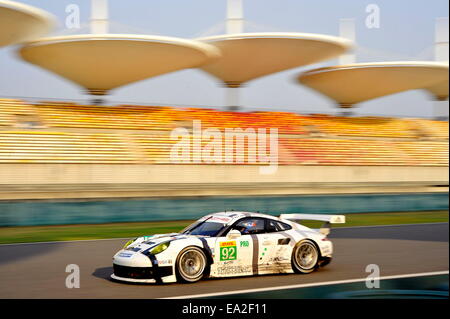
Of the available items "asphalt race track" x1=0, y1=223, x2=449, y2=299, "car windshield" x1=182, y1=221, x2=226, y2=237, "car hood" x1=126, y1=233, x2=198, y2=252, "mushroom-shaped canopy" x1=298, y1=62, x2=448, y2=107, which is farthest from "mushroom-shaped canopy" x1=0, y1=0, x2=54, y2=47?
"car hood" x1=126, y1=233, x2=198, y2=252

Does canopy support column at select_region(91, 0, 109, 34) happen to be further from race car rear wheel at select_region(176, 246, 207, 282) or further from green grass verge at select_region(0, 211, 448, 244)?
race car rear wheel at select_region(176, 246, 207, 282)

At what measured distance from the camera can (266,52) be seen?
37938 millimetres

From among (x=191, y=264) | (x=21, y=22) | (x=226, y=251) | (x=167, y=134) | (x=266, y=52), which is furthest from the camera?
(x=266, y=52)

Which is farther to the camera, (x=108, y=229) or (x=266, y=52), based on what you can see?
(x=266, y=52)

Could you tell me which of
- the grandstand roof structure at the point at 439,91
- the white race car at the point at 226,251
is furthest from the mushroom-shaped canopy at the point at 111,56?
the white race car at the point at 226,251

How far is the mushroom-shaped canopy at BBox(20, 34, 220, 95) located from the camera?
105 ft

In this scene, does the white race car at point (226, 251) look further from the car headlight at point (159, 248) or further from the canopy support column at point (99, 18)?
the canopy support column at point (99, 18)

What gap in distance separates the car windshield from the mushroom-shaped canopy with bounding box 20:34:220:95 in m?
23.4

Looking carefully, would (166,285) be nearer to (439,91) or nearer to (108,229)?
(108,229)

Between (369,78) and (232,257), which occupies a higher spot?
(369,78)

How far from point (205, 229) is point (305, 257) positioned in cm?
178

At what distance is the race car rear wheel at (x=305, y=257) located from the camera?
1003 centimetres

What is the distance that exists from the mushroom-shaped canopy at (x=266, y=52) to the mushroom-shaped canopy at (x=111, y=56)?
1.84 metres

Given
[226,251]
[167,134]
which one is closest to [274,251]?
[226,251]
